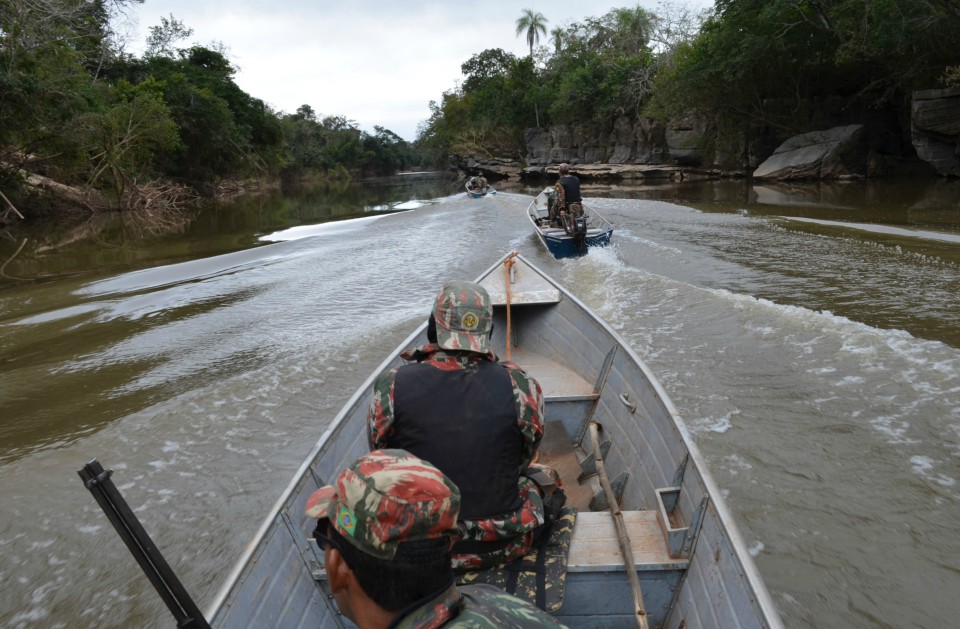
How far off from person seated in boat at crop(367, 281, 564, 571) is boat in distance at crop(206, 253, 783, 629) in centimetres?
42

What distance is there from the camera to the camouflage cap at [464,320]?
232 cm

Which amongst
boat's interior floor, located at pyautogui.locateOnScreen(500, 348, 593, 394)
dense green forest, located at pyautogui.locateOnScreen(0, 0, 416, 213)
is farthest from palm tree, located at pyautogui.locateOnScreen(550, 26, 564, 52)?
boat's interior floor, located at pyautogui.locateOnScreen(500, 348, 593, 394)

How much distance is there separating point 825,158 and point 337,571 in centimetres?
2799

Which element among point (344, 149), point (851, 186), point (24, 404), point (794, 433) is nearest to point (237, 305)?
point (24, 404)

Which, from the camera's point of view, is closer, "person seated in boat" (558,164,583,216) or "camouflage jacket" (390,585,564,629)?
"camouflage jacket" (390,585,564,629)

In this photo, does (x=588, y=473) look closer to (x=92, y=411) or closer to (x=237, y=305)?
(x=92, y=411)

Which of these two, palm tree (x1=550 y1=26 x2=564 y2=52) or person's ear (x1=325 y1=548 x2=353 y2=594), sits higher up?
palm tree (x1=550 y1=26 x2=564 y2=52)

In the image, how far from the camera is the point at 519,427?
2.22m

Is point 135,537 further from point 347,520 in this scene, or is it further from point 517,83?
point 517,83

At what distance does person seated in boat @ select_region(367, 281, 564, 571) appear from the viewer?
6.97 ft

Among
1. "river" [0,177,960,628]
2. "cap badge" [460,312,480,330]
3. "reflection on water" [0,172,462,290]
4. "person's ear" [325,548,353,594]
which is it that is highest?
"cap badge" [460,312,480,330]

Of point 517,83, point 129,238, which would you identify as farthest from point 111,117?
point 517,83

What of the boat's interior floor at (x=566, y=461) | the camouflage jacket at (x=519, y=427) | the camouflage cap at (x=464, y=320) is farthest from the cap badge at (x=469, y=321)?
the boat's interior floor at (x=566, y=461)

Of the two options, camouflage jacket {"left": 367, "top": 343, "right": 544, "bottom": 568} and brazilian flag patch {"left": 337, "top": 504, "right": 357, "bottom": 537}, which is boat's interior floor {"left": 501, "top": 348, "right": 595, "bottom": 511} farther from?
brazilian flag patch {"left": 337, "top": 504, "right": 357, "bottom": 537}
